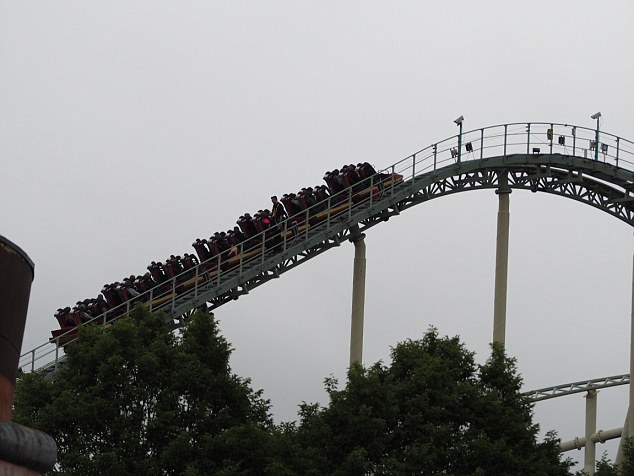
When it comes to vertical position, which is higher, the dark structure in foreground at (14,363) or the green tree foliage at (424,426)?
the green tree foliage at (424,426)

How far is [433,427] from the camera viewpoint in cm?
2683

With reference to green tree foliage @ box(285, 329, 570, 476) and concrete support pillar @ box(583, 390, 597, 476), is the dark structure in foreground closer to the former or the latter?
green tree foliage @ box(285, 329, 570, 476)

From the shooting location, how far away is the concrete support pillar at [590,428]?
4431cm

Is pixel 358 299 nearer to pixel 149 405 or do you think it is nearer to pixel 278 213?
pixel 278 213

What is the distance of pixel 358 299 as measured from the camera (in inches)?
1341

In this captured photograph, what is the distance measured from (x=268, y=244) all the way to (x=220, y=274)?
4.69 ft

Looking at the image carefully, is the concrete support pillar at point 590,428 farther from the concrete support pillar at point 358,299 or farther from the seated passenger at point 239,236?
the seated passenger at point 239,236

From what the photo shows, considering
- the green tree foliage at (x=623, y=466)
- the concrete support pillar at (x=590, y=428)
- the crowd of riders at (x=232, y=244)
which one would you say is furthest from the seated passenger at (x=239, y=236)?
the concrete support pillar at (x=590, y=428)

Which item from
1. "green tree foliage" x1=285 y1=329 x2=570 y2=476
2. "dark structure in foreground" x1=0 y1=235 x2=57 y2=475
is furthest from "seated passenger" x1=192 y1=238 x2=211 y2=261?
"dark structure in foreground" x1=0 y1=235 x2=57 y2=475

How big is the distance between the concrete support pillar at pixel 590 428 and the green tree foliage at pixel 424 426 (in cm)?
1671

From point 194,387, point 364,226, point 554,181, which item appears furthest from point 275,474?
point 554,181

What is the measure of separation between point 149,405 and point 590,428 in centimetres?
2028

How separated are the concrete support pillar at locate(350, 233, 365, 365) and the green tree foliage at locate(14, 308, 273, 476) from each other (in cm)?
490

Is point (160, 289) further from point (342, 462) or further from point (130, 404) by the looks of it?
point (342, 462)
